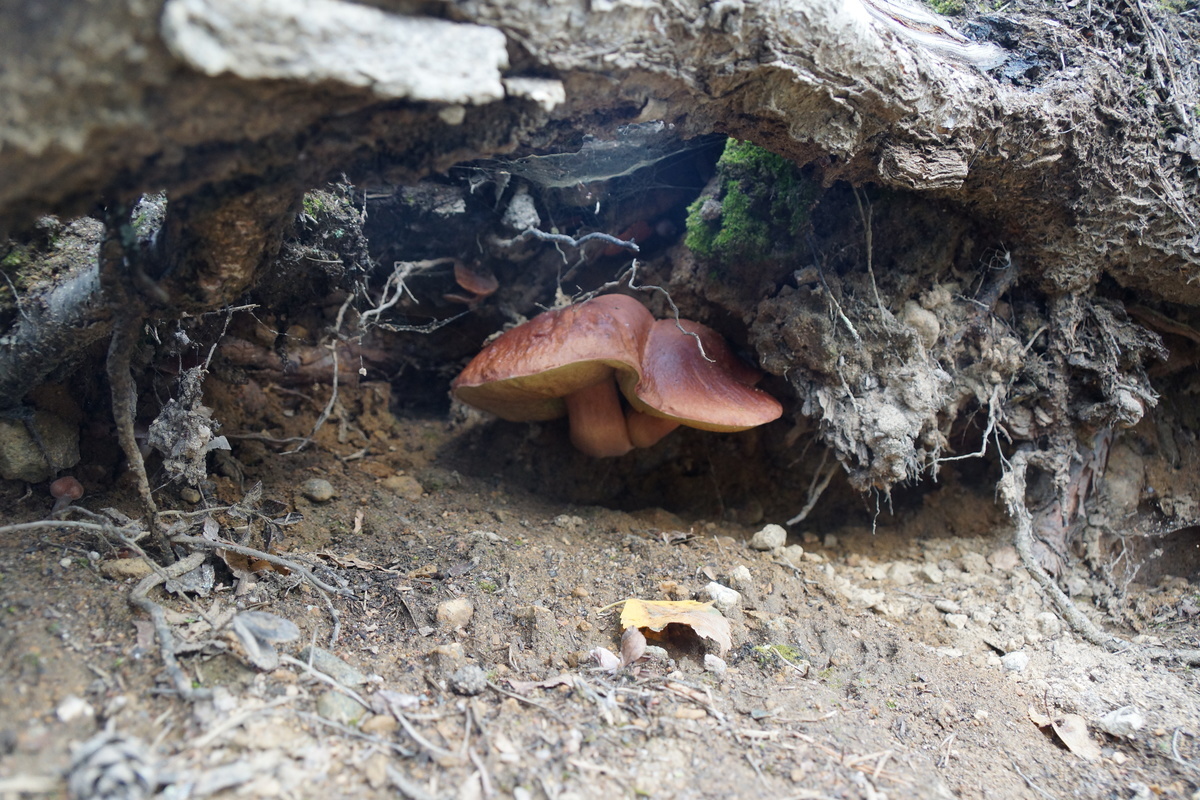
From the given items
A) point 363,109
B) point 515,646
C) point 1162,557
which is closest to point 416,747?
point 515,646

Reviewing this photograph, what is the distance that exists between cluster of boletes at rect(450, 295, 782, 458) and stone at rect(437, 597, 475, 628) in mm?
940

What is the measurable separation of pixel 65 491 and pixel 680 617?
1984 millimetres

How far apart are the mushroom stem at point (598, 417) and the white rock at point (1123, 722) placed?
2.10m

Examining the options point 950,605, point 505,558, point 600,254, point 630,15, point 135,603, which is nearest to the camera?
point 630,15

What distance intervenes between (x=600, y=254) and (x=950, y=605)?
7.83 ft

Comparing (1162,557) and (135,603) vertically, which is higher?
(135,603)

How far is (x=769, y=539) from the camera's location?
2840 millimetres

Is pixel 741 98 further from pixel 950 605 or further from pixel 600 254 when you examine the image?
pixel 950 605

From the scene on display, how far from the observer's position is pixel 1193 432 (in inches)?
141

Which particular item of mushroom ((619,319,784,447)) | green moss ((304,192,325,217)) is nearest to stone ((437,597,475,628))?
mushroom ((619,319,784,447))

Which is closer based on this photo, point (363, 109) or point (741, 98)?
point (363, 109)

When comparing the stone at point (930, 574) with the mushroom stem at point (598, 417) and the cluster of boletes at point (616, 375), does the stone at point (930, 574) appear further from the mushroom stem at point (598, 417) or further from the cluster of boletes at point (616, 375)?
the mushroom stem at point (598, 417)

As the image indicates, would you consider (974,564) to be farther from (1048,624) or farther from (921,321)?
(921,321)

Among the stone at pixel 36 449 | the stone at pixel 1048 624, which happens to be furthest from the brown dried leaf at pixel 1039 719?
the stone at pixel 36 449
